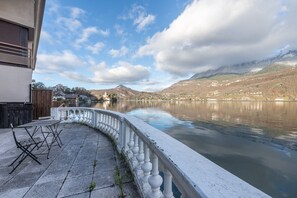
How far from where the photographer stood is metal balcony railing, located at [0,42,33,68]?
816 cm

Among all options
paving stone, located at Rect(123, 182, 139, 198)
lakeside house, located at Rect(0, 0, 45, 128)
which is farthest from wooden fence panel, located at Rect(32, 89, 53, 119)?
paving stone, located at Rect(123, 182, 139, 198)

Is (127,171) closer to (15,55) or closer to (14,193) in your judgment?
(14,193)

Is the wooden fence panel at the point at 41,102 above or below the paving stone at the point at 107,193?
above

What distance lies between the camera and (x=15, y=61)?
8.57 metres

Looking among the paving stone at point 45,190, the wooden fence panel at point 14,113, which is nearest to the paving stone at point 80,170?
the paving stone at point 45,190

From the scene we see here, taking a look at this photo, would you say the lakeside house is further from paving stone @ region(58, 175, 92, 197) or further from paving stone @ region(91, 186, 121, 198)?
paving stone @ region(91, 186, 121, 198)

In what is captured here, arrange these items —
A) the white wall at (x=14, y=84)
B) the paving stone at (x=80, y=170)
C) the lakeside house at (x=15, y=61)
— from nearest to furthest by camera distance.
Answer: the paving stone at (x=80, y=170)
the lakeside house at (x=15, y=61)
the white wall at (x=14, y=84)

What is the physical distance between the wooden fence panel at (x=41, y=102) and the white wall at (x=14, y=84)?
150cm

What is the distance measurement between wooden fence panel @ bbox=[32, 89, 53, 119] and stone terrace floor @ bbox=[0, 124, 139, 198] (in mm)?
7024

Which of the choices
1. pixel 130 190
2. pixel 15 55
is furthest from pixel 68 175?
pixel 15 55

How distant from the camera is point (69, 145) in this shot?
14.8 feet

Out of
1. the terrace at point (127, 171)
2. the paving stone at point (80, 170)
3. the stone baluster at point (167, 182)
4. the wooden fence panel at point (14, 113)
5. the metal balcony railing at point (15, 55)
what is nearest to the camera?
the terrace at point (127, 171)

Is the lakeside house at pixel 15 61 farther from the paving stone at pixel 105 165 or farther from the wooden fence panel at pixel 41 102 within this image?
the paving stone at pixel 105 165

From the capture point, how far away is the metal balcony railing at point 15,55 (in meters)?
8.16
